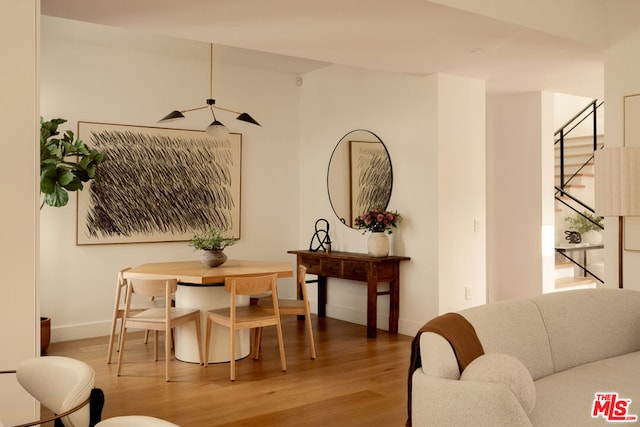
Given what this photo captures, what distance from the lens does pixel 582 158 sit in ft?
25.4

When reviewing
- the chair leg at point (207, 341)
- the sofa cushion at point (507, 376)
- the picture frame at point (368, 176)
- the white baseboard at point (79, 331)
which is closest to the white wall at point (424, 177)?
the picture frame at point (368, 176)

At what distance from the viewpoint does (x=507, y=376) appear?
2.17 meters

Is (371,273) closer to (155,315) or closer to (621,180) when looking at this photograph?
(155,315)

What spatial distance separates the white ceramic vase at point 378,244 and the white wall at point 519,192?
1985 millimetres

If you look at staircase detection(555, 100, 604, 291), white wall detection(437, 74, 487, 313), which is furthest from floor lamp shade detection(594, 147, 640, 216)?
staircase detection(555, 100, 604, 291)

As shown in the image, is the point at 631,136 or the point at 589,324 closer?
the point at 589,324

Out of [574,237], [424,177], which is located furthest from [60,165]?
[574,237]

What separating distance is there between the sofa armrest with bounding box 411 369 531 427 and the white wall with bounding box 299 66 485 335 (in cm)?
299

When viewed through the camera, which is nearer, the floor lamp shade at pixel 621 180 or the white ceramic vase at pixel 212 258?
the floor lamp shade at pixel 621 180

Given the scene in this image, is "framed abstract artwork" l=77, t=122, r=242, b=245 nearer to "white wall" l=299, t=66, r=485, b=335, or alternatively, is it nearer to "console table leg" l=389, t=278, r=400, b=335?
"white wall" l=299, t=66, r=485, b=335

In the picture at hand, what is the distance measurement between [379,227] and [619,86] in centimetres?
236

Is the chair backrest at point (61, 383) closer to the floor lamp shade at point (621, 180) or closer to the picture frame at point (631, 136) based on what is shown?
the floor lamp shade at point (621, 180)

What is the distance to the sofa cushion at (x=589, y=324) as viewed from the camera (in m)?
2.94

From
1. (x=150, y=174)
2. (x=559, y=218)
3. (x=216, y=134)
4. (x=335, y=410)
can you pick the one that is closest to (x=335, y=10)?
(x=216, y=134)
